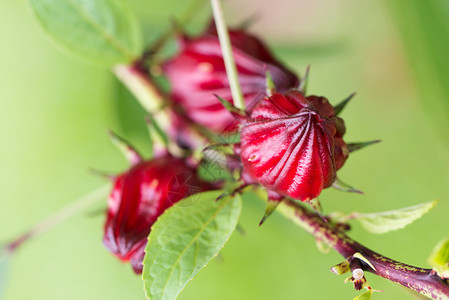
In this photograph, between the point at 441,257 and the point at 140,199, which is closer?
the point at 441,257

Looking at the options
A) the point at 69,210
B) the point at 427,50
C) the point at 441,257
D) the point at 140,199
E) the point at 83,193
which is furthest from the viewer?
the point at 427,50

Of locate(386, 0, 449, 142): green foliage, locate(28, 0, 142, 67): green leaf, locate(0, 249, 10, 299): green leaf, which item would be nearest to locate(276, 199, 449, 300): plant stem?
locate(28, 0, 142, 67): green leaf

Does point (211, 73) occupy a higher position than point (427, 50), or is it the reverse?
point (211, 73)

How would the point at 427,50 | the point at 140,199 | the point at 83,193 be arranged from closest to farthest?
the point at 140,199 → the point at 83,193 → the point at 427,50

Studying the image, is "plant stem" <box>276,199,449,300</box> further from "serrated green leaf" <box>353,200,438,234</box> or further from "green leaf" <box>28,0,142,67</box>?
"green leaf" <box>28,0,142,67</box>

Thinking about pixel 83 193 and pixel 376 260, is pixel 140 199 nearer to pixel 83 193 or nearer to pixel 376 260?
pixel 376 260

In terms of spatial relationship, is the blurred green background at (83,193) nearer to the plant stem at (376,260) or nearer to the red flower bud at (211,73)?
the red flower bud at (211,73)

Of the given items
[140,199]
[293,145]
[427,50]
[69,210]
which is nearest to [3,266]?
[69,210]

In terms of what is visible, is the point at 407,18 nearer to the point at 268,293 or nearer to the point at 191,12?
the point at 191,12
